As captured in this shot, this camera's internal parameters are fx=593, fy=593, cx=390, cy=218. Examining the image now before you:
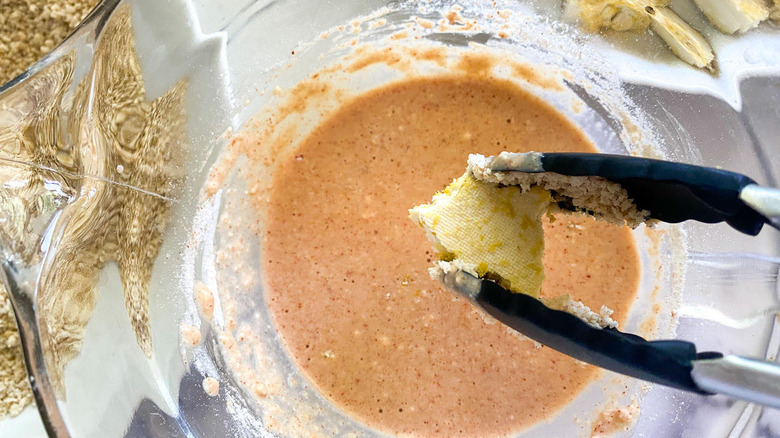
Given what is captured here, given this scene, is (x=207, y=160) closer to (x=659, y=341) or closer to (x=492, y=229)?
(x=492, y=229)

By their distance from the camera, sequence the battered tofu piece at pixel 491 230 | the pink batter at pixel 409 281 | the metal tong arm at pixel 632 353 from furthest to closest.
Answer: the pink batter at pixel 409 281 < the battered tofu piece at pixel 491 230 < the metal tong arm at pixel 632 353

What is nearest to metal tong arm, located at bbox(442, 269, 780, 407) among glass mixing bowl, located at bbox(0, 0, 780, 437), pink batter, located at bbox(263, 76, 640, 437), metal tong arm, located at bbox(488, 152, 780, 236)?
metal tong arm, located at bbox(488, 152, 780, 236)

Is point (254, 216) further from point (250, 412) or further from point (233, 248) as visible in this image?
point (250, 412)

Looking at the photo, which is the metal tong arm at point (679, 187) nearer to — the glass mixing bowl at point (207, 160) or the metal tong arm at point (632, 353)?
the metal tong arm at point (632, 353)

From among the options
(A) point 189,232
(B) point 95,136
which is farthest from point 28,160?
(A) point 189,232

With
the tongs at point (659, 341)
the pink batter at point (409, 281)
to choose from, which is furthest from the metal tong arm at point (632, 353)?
the pink batter at point (409, 281)

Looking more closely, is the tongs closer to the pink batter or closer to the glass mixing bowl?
the pink batter
